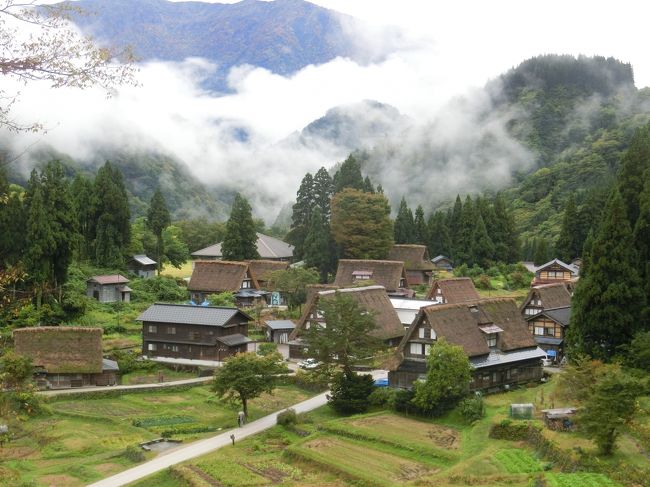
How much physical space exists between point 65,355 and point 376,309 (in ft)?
59.7

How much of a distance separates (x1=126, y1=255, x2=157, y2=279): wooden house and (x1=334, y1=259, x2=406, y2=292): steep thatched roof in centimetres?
1805

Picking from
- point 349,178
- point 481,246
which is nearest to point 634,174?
point 481,246

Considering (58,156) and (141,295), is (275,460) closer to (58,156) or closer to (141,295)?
(141,295)

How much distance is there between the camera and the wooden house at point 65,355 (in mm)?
35875

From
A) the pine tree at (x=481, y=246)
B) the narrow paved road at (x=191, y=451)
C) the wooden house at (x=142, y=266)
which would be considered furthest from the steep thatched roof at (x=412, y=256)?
the narrow paved road at (x=191, y=451)

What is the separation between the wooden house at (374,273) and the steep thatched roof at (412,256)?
6.96 m

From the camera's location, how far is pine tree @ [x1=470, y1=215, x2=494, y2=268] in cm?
6469

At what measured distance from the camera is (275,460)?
26297mm

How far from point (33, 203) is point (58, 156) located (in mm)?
45521

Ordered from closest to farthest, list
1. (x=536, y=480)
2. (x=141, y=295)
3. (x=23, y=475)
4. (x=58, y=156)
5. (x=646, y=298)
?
(x=536, y=480)
(x=23, y=475)
(x=646, y=298)
(x=141, y=295)
(x=58, y=156)

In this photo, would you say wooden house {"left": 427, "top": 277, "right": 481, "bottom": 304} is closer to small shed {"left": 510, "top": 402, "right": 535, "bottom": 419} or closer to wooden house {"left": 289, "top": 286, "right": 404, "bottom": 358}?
wooden house {"left": 289, "top": 286, "right": 404, "bottom": 358}

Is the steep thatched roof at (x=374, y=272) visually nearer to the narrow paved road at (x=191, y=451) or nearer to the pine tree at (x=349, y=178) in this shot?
the pine tree at (x=349, y=178)

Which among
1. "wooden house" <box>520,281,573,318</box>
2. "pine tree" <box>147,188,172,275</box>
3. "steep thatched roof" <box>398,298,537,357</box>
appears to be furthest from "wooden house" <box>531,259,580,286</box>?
"pine tree" <box>147,188,172,275</box>

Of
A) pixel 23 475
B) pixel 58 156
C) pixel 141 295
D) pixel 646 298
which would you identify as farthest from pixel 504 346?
pixel 58 156
